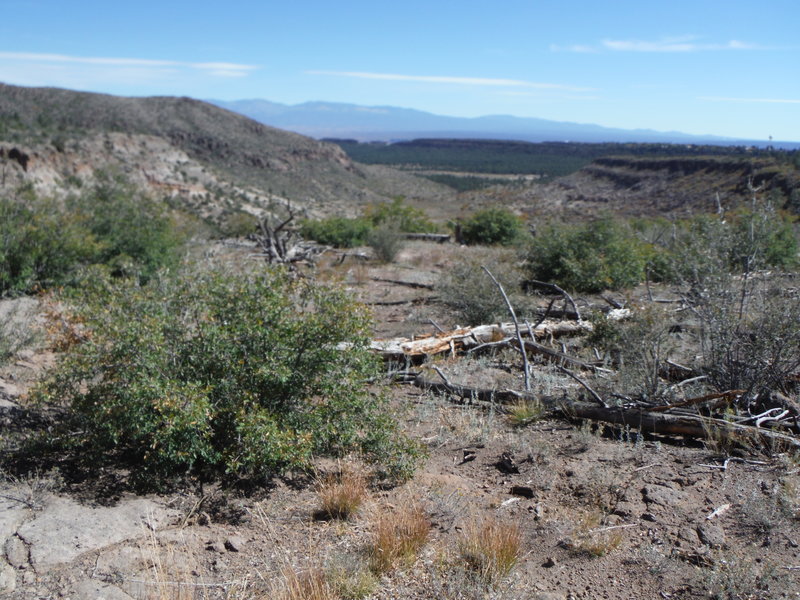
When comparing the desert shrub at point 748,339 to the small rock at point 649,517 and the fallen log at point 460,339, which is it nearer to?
the small rock at point 649,517

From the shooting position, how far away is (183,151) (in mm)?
54406

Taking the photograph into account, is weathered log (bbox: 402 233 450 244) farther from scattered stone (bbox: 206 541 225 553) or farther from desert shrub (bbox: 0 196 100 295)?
scattered stone (bbox: 206 541 225 553)

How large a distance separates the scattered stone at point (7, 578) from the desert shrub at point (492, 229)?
19.3 metres

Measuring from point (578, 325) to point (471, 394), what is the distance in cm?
294

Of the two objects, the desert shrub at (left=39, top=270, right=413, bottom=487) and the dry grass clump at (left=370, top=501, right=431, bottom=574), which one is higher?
the desert shrub at (left=39, top=270, right=413, bottom=487)

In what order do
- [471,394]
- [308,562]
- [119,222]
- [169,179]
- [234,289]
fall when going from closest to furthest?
[308,562]
[234,289]
[471,394]
[119,222]
[169,179]

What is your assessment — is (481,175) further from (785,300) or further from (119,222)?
(785,300)

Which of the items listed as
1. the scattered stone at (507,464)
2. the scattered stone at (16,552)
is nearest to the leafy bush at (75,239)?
the scattered stone at (16,552)

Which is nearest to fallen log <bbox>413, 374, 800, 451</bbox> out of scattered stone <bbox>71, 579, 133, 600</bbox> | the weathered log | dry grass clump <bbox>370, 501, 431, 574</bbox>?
dry grass clump <bbox>370, 501, 431, 574</bbox>

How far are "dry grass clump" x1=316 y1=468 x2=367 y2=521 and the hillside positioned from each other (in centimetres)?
2906

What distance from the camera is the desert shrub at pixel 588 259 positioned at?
12680mm

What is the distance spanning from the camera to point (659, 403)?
5.55 meters

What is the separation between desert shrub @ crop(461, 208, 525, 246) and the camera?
72.8ft

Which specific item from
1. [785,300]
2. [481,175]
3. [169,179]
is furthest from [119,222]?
[481,175]
